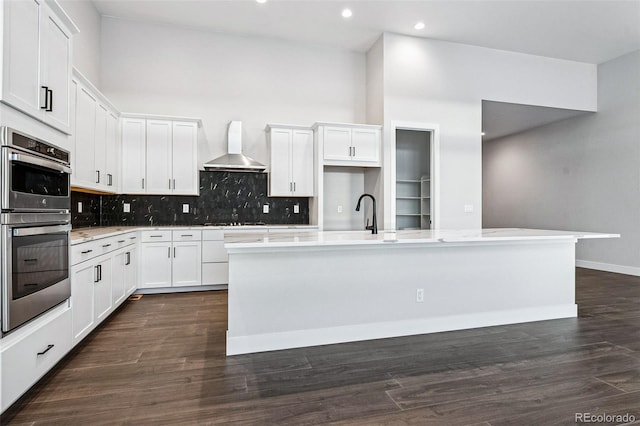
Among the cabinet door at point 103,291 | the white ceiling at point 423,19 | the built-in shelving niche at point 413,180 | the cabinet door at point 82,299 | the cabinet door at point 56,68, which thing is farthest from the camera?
the built-in shelving niche at point 413,180

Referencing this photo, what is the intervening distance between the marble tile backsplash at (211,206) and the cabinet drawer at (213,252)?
2.16 ft

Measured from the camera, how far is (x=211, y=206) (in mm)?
5285

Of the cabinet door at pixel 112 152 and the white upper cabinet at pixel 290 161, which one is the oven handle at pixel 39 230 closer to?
the cabinet door at pixel 112 152

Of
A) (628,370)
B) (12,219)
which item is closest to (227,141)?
(12,219)

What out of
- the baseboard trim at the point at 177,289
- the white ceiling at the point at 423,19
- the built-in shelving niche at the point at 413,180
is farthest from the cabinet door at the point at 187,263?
the white ceiling at the point at 423,19

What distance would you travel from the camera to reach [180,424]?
178cm

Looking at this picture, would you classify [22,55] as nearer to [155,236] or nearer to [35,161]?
[35,161]

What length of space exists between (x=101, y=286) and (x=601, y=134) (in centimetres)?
781

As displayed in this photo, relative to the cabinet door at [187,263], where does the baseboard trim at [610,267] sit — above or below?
below

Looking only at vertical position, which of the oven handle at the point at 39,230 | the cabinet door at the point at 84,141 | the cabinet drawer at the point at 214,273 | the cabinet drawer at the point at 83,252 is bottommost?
the cabinet drawer at the point at 214,273

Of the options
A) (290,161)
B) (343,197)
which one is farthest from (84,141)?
(343,197)

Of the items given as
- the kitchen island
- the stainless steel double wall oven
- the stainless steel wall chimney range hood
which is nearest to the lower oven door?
the stainless steel double wall oven

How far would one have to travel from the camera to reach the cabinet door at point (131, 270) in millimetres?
3955

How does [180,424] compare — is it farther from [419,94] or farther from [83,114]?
[419,94]
